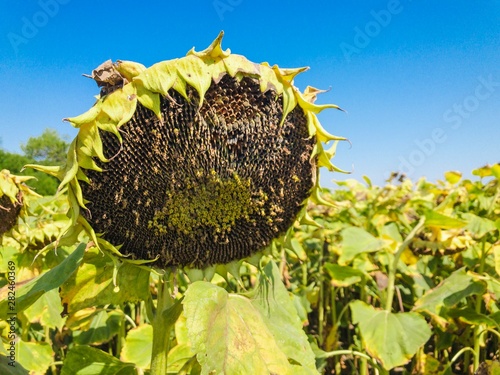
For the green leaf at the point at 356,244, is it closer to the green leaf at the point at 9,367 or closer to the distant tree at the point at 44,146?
the green leaf at the point at 9,367

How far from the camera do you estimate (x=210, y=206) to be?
1.36 m

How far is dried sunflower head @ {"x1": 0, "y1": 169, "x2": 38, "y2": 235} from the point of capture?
86.8 inches

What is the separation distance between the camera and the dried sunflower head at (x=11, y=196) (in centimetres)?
221

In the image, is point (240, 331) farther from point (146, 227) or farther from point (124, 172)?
point (124, 172)

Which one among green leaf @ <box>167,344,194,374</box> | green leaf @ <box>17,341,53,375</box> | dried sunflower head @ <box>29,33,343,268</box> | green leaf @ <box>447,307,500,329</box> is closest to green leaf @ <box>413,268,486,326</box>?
green leaf @ <box>447,307,500,329</box>

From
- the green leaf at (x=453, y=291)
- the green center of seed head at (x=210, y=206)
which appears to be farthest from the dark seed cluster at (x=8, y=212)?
the green leaf at (x=453, y=291)

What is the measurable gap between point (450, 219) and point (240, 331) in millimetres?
1827

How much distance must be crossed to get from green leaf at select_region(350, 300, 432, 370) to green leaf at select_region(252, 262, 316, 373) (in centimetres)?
97

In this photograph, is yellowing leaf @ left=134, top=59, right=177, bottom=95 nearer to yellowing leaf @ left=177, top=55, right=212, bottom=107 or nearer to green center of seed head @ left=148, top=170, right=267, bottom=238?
yellowing leaf @ left=177, top=55, right=212, bottom=107

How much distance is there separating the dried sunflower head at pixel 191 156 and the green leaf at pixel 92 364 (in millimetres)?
441

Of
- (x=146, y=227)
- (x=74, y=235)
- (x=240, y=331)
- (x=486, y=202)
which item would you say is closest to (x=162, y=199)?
(x=146, y=227)

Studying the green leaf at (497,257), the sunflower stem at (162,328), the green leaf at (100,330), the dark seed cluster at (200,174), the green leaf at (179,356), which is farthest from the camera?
the green leaf at (100,330)

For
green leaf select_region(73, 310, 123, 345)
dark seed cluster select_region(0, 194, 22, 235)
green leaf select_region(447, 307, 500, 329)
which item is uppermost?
dark seed cluster select_region(0, 194, 22, 235)

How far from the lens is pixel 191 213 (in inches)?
53.2
